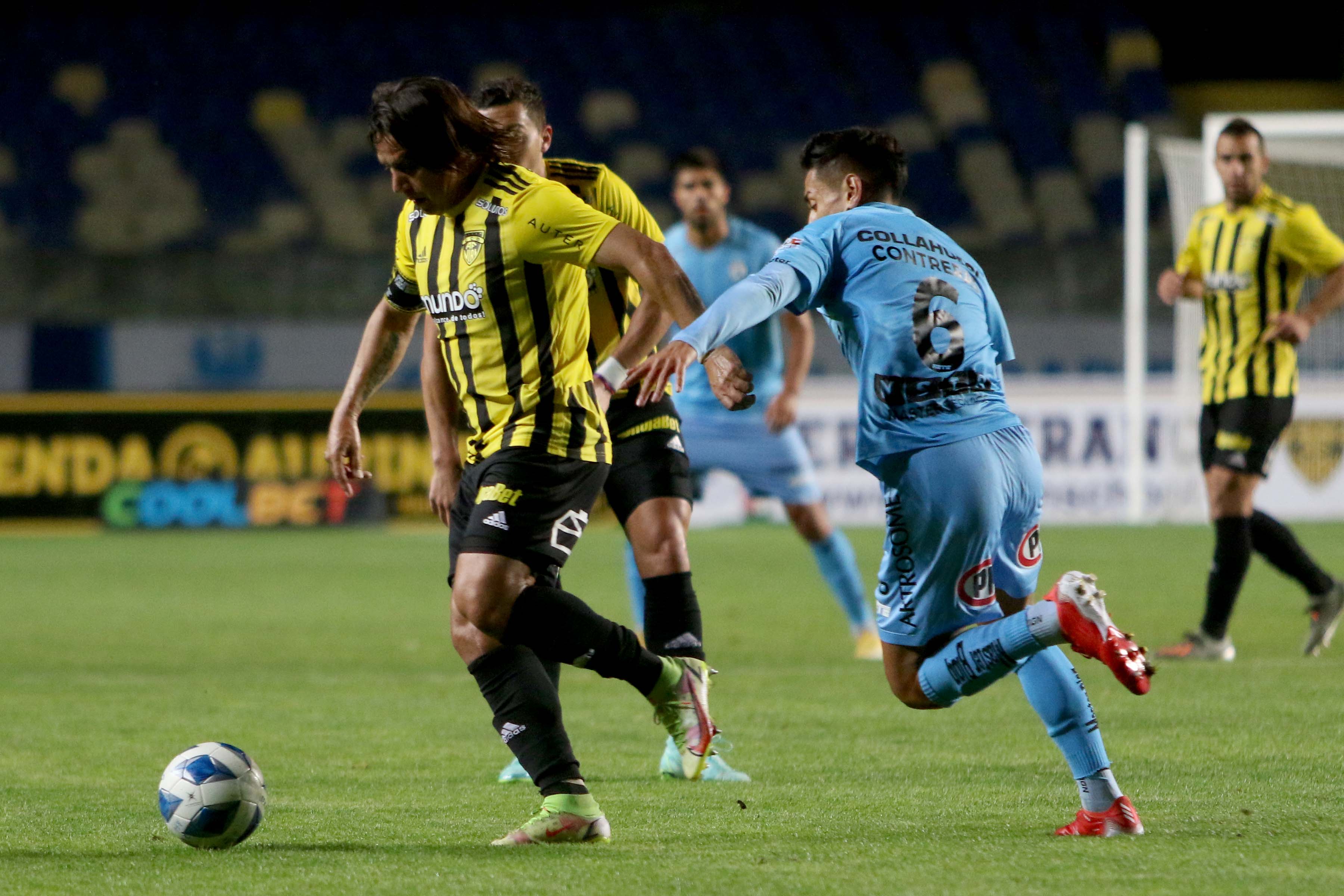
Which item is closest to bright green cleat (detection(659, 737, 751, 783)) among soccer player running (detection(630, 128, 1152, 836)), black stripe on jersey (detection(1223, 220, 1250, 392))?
soccer player running (detection(630, 128, 1152, 836))

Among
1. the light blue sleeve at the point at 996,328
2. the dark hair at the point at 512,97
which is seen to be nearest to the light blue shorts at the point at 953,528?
the light blue sleeve at the point at 996,328

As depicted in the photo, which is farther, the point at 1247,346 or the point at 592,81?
the point at 592,81

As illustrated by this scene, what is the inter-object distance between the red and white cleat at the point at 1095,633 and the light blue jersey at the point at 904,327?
506 millimetres

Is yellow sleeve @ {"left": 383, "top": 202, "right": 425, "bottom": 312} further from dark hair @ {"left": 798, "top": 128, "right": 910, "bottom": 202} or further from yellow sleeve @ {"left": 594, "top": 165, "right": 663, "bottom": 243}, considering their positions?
dark hair @ {"left": 798, "top": 128, "right": 910, "bottom": 202}

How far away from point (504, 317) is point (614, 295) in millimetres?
978

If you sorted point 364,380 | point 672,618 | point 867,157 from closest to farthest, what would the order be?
point 867,157 < point 364,380 < point 672,618

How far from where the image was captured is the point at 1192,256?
7.48 metres

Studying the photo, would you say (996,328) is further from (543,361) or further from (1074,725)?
(543,361)

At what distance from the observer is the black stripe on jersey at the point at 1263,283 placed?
723 cm

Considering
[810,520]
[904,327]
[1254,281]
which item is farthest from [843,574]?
[904,327]

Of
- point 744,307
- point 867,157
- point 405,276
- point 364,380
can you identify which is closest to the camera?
point 744,307

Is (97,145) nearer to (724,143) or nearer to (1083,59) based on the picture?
(724,143)

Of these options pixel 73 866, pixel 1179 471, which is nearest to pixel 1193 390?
pixel 1179 471

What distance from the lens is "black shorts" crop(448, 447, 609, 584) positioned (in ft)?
12.7
